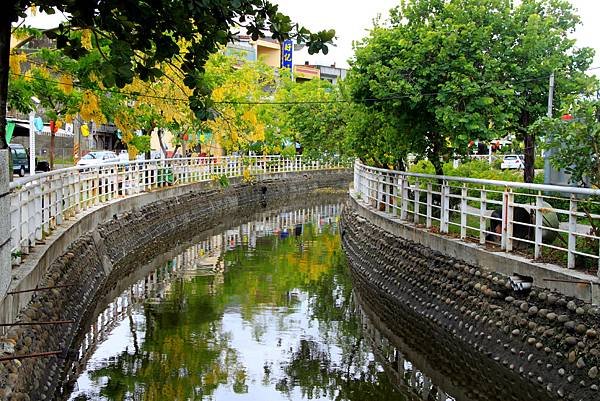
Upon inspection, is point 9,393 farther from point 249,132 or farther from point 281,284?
point 249,132

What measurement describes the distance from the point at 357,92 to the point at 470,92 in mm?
3235

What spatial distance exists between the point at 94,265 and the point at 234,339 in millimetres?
4252

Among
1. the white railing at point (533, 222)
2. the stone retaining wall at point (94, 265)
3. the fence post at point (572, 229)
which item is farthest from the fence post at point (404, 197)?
the fence post at point (572, 229)

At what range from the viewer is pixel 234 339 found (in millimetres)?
13031

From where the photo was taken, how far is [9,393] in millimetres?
7410

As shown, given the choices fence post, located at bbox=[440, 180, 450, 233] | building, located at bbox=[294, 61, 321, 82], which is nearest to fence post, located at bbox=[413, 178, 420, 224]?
fence post, located at bbox=[440, 180, 450, 233]

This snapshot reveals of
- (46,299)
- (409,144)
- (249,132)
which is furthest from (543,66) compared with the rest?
(249,132)

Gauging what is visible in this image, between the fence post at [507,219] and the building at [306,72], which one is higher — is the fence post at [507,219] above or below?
below

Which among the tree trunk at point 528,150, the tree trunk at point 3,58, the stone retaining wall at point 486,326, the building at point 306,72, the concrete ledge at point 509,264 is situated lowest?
the stone retaining wall at point 486,326

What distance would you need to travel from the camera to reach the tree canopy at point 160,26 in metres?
7.40

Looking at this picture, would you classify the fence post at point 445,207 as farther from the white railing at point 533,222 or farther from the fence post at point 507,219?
the fence post at point 507,219

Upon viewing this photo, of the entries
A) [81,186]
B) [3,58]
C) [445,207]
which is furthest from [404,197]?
[3,58]

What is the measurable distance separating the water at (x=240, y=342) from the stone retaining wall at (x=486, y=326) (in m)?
0.54

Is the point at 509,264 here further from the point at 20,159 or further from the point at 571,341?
the point at 20,159
